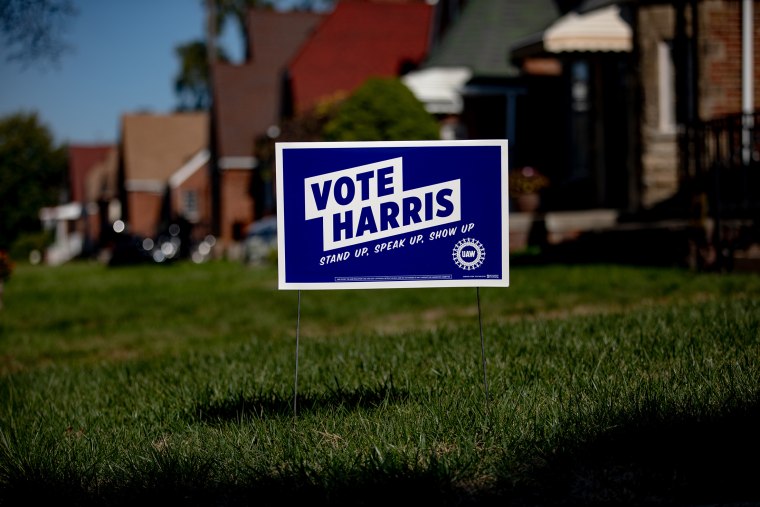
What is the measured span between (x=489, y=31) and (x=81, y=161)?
5912 centimetres

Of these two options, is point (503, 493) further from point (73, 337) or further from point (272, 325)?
point (73, 337)

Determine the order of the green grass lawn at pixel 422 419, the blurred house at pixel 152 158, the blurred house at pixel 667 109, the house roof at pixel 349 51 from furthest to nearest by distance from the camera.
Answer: the blurred house at pixel 152 158
the house roof at pixel 349 51
the blurred house at pixel 667 109
the green grass lawn at pixel 422 419

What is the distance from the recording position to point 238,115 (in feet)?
140

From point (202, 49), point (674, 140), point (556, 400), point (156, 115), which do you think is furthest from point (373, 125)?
point (202, 49)

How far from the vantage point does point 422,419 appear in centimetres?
528

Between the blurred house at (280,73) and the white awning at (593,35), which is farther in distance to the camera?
the blurred house at (280,73)

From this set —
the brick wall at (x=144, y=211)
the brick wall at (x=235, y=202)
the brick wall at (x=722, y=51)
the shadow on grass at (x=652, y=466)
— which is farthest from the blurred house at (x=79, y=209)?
the shadow on grass at (x=652, y=466)

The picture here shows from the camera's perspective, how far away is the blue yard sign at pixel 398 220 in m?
5.23

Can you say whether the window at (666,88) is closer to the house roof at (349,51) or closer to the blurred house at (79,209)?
the house roof at (349,51)

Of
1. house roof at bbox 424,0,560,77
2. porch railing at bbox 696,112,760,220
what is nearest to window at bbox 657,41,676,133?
porch railing at bbox 696,112,760,220

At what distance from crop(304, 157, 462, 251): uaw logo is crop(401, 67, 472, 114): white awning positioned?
69.5 ft

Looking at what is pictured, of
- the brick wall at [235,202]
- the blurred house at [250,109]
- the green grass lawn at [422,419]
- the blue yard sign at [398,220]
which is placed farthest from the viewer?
the brick wall at [235,202]

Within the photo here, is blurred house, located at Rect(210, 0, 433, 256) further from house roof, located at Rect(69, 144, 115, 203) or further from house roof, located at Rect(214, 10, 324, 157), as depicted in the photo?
house roof, located at Rect(69, 144, 115, 203)

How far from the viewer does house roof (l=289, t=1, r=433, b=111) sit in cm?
3716
